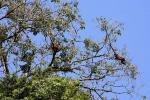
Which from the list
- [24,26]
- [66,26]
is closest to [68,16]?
[66,26]

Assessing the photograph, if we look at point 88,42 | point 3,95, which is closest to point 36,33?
point 88,42

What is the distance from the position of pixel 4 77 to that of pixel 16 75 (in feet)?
1.43

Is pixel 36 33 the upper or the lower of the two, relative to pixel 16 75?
upper

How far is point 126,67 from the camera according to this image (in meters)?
21.8

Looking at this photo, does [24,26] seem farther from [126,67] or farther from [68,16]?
[126,67]

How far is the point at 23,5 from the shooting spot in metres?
21.2

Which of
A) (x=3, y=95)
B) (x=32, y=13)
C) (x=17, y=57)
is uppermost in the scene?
(x=32, y=13)

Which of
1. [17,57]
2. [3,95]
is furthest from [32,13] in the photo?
[3,95]

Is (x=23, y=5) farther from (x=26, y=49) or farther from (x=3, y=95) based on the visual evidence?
(x=3, y=95)

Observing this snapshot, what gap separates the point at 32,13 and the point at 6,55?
1.94 meters

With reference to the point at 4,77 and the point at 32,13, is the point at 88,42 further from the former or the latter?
the point at 4,77

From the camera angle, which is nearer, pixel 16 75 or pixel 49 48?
pixel 16 75

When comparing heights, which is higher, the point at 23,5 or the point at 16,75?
the point at 23,5

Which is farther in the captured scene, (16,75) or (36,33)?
(36,33)
